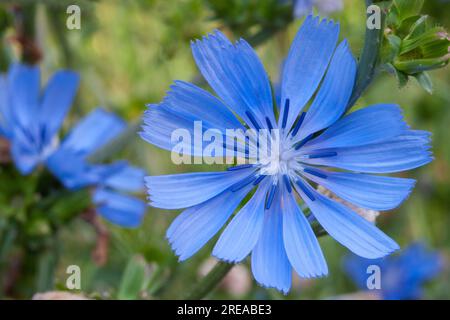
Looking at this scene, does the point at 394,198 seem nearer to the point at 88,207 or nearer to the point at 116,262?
the point at 88,207

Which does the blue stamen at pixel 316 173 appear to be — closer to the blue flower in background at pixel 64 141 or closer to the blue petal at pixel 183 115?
the blue petal at pixel 183 115

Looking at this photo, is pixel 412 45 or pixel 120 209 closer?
pixel 412 45

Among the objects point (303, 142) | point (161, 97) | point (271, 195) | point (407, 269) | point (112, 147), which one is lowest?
point (407, 269)

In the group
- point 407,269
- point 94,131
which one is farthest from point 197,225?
point 407,269

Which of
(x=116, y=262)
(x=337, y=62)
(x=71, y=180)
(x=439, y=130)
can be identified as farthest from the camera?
(x=439, y=130)

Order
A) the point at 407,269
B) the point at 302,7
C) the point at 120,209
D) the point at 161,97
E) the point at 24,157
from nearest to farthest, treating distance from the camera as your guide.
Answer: the point at 302,7
the point at 24,157
the point at 120,209
the point at 161,97
the point at 407,269

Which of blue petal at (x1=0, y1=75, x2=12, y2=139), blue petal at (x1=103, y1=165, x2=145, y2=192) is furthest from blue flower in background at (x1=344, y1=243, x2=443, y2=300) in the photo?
blue petal at (x1=0, y1=75, x2=12, y2=139)

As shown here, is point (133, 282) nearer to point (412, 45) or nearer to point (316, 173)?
point (316, 173)
